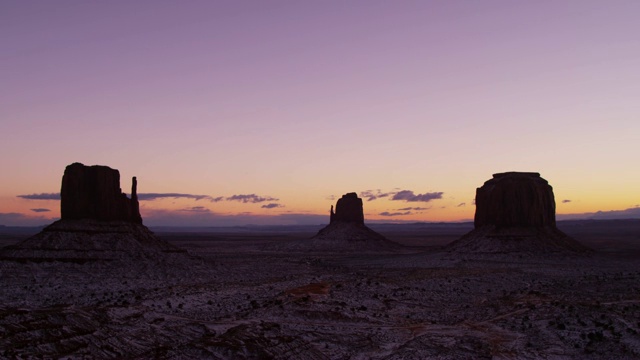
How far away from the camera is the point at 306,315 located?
1275 inches

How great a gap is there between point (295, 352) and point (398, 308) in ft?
41.5

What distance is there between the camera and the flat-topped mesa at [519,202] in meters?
87.6

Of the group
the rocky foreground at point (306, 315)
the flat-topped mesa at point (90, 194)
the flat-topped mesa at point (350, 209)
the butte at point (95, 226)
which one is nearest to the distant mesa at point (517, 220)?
the rocky foreground at point (306, 315)

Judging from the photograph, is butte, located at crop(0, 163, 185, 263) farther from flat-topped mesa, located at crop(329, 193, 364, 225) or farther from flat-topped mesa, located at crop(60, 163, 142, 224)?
flat-topped mesa, located at crop(329, 193, 364, 225)

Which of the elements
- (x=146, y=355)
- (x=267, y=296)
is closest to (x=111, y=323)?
(x=146, y=355)

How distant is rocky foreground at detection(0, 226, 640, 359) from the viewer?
82.1 ft

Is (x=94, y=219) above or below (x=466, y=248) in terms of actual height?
above

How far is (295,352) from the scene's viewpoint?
25109 millimetres

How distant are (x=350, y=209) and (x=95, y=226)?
2863 inches

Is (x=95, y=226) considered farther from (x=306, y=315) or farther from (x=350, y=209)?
(x=350, y=209)

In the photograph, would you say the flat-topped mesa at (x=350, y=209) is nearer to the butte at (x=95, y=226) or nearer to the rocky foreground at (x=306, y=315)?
the butte at (x=95, y=226)

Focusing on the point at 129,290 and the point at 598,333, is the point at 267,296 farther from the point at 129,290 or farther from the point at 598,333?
the point at 598,333

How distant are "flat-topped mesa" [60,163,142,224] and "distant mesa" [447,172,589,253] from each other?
51749 millimetres

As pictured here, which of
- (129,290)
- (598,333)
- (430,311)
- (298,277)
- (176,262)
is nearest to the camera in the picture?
(598,333)
